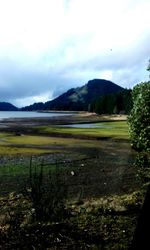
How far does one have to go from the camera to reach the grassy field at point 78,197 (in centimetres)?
1517

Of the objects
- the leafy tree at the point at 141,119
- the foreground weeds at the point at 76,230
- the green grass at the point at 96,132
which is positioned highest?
the leafy tree at the point at 141,119

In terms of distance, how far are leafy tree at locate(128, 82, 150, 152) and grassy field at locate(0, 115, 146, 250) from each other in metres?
2.96

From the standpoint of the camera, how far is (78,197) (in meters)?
28.9

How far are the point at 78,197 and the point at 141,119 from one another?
27.8 ft

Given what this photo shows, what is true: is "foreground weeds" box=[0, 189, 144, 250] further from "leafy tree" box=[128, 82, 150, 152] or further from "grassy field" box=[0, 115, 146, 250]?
"leafy tree" box=[128, 82, 150, 152]

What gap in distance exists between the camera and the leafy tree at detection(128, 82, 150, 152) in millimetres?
22594

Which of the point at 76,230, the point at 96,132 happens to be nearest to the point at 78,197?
the point at 76,230

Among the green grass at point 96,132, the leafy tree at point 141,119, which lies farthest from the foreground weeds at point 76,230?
the green grass at point 96,132

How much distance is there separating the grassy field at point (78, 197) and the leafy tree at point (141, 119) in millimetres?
2959

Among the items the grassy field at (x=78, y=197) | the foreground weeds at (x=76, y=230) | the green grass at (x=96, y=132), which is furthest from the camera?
the green grass at (x=96, y=132)

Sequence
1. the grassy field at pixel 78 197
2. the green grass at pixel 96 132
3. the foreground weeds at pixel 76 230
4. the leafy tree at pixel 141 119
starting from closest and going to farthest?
the foreground weeds at pixel 76 230 → the grassy field at pixel 78 197 → the leafy tree at pixel 141 119 → the green grass at pixel 96 132

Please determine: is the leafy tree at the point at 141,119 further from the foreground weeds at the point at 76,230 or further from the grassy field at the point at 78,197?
the foreground weeds at the point at 76,230

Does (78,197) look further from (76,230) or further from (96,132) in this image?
(96,132)

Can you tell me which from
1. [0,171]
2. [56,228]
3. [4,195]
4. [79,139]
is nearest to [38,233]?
[56,228]
